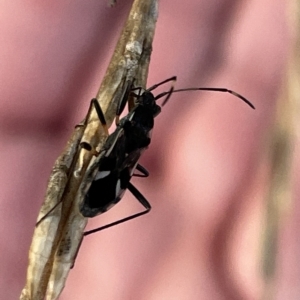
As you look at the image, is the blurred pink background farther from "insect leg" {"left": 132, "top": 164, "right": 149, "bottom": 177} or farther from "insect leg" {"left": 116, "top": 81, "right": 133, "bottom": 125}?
"insect leg" {"left": 116, "top": 81, "right": 133, "bottom": 125}

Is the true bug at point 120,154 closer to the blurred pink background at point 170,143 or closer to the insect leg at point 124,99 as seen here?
the insect leg at point 124,99

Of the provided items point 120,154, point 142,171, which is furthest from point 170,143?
point 120,154

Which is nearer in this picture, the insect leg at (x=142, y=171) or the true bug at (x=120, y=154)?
the true bug at (x=120, y=154)

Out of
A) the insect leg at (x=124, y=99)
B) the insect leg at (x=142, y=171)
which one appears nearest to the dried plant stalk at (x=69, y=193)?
the insect leg at (x=124, y=99)

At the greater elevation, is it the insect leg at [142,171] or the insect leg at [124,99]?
the insect leg at [124,99]

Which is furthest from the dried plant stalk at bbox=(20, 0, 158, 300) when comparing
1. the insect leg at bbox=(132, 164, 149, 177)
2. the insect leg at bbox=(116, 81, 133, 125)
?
the insect leg at bbox=(132, 164, 149, 177)

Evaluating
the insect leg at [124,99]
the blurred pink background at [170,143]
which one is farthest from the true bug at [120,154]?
the blurred pink background at [170,143]

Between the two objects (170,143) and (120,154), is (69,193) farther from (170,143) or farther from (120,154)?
(170,143)

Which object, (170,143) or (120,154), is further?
(170,143)
